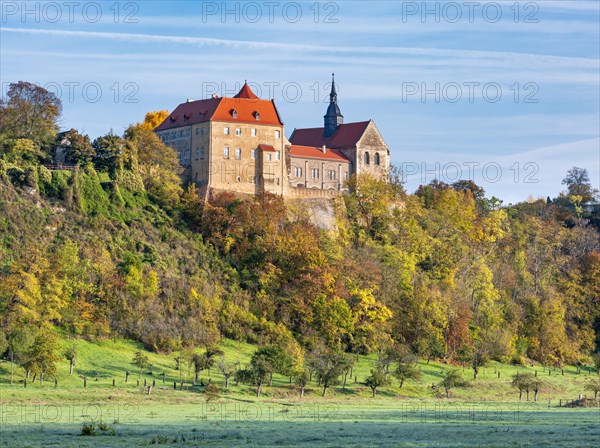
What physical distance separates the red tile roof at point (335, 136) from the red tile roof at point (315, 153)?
2.56 m

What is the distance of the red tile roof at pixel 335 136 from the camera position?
5384 inches

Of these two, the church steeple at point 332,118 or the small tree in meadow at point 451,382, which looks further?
the church steeple at point 332,118

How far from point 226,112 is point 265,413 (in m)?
54.0

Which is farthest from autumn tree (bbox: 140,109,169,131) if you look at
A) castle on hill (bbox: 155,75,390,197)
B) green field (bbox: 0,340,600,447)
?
green field (bbox: 0,340,600,447)

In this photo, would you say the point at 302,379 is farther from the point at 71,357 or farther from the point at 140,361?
the point at 71,357

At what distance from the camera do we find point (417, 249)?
123 meters

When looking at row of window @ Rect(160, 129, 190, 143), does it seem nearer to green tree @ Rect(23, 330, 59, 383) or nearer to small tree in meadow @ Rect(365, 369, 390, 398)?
small tree in meadow @ Rect(365, 369, 390, 398)

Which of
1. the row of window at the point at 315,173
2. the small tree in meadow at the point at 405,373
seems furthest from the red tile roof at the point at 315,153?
the small tree in meadow at the point at 405,373

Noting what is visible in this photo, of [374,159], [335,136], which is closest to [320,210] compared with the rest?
[374,159]

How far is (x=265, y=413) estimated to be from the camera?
67.7m

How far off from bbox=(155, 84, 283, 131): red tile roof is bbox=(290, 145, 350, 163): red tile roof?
34.0 feet

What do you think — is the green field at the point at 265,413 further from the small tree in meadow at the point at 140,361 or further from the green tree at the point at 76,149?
the green tree at the point at 76,149

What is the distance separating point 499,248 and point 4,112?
6490 cm

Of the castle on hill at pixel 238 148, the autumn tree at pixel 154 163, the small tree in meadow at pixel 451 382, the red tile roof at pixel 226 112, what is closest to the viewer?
the small tree in meadow at pixel 451 382
